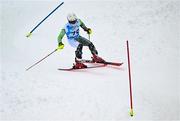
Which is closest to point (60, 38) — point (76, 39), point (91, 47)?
point (76, 39)

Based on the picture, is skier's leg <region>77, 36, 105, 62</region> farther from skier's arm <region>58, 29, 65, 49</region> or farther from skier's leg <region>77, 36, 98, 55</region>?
skier's arm <region>58, 29, 65, 49</region>

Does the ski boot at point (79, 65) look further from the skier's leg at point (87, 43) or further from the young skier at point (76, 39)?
the skier's leg at point (87, 43)

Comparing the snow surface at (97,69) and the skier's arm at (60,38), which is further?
the skier's arm at (60,38)

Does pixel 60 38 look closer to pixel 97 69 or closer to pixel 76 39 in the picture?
pixel 76 39

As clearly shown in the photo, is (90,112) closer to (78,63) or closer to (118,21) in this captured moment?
(78,63)

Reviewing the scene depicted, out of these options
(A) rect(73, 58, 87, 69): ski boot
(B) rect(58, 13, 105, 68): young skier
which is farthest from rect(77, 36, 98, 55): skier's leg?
(A) rect(73, 58, 87, 69): ski boot

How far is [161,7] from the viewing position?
8.38ft

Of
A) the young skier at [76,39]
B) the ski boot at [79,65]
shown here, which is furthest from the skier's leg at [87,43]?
the ski boot at [79,65]

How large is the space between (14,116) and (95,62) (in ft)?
2.01

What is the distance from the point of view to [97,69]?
7.82 feet

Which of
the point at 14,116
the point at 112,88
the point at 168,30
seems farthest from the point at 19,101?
the point at 168,30

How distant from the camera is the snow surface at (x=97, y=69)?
220 centimetres

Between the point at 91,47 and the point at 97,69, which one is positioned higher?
the point at 91,47

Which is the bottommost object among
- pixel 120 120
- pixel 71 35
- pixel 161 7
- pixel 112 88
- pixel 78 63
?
pixel 120 120
